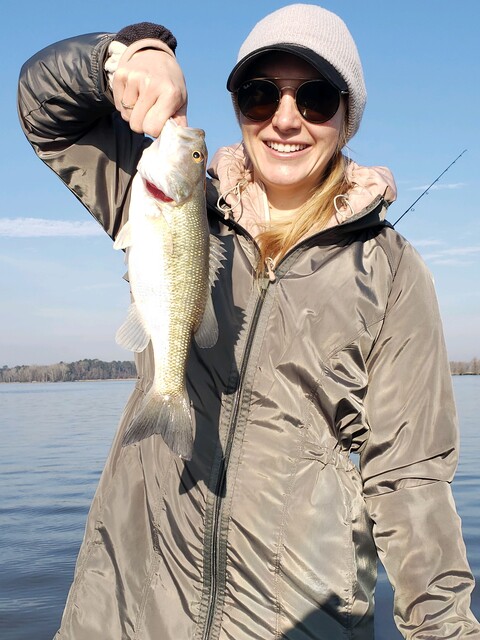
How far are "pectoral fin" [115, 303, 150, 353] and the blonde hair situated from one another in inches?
22.3

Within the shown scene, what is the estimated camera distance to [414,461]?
117 inches

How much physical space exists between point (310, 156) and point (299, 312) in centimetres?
73

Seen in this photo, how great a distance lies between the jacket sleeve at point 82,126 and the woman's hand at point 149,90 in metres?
0.21

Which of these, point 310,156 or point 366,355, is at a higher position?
point 310,156

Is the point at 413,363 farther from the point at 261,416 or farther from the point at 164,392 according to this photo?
the point at 164,392

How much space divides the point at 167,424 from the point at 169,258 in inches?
24.8

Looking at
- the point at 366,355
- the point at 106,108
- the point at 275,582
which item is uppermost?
the point at 106,108

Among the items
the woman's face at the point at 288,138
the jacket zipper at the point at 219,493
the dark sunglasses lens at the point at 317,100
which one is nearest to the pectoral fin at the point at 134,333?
the jacket zipper at the point at 219,493

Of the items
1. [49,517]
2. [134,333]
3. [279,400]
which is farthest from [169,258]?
[49,517]

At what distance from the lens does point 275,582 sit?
2.82 meters

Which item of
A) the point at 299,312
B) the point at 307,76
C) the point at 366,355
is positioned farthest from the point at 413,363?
the point at 307,76

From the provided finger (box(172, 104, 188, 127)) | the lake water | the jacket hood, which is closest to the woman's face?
the jacket hood

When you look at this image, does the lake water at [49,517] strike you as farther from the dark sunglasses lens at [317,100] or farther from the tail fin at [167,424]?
the dark sunglasses lens at [317,100]

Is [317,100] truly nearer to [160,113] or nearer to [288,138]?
[288,138]
